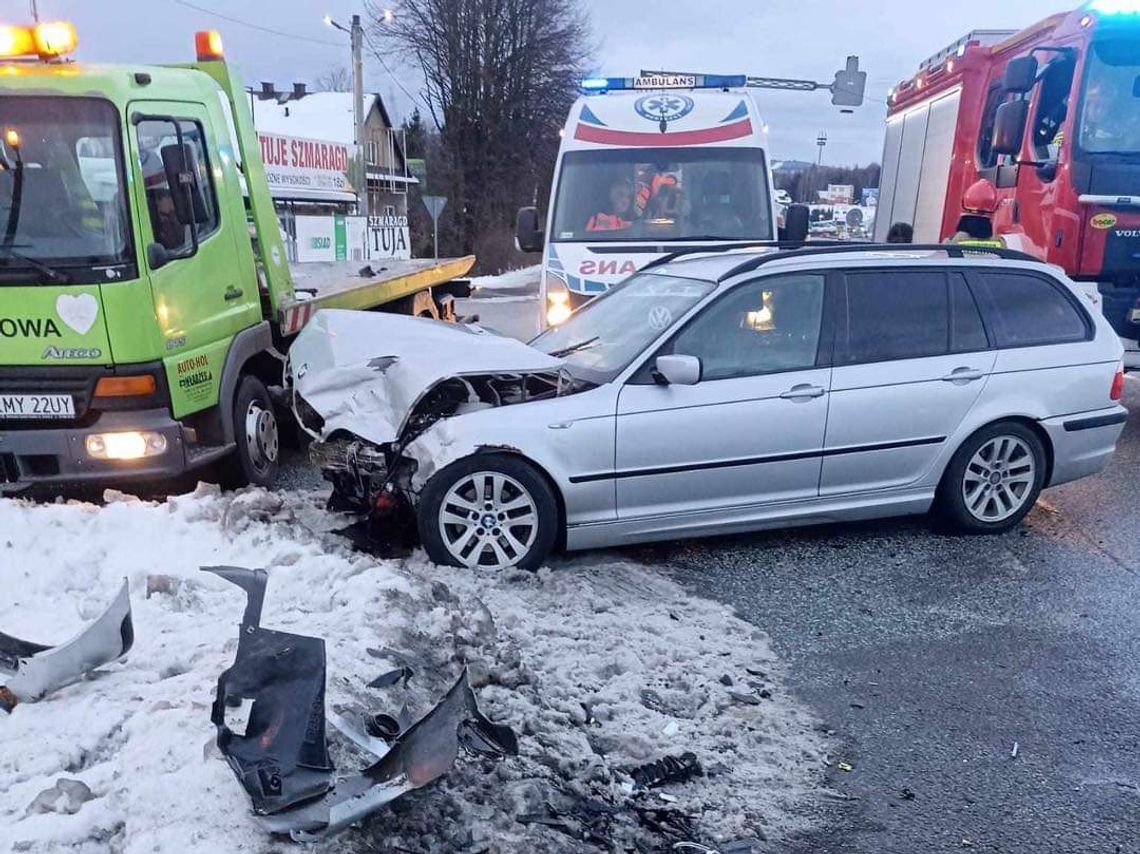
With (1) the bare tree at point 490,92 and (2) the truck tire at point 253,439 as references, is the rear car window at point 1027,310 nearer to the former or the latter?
Answer: (2) the truck tire at point 253,439

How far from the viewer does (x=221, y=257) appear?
20.2 feet

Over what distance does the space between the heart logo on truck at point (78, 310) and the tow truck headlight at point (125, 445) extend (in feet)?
2.10

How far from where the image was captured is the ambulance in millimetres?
8375

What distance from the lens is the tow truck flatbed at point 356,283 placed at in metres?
7.21

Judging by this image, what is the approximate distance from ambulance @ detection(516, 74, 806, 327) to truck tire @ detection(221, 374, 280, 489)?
267 cm

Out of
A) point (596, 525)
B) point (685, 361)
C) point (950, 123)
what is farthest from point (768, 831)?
point (950, 123)

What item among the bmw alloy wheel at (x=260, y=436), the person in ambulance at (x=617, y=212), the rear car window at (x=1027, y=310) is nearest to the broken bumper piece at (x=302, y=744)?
the bmw alloy wheel at (x=260, y=436)

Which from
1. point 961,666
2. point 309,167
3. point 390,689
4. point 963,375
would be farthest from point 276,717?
point 309,167

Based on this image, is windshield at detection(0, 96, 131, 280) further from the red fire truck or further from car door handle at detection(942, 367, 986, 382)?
the red fire truck

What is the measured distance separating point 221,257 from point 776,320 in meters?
3.69

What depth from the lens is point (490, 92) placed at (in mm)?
37875

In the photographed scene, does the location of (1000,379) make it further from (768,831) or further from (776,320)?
(768,831)

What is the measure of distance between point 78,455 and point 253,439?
50.6 inches

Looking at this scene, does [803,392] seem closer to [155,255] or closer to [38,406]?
[155,255]
